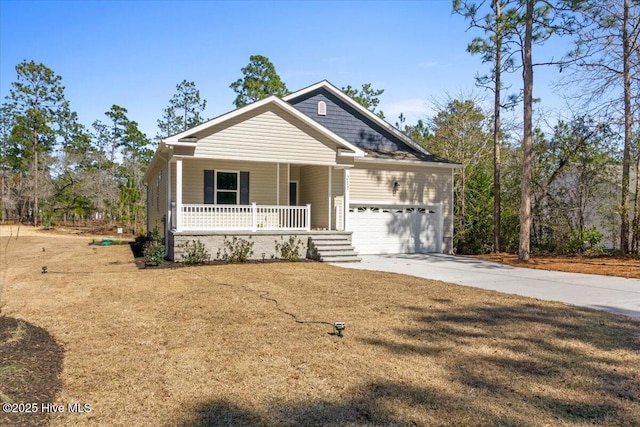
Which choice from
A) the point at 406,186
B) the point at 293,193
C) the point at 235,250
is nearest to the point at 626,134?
the point at 406,186

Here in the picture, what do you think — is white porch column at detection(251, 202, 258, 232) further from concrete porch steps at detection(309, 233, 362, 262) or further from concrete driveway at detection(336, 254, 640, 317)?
concrete driveway at detection(336, 254, 640, 317)

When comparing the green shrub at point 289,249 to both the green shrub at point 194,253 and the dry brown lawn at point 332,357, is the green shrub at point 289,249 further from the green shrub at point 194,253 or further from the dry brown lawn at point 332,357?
the dry brown lawn at point 332,357

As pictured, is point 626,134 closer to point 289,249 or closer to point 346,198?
point 346,198

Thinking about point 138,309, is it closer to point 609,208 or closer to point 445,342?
point 445,342

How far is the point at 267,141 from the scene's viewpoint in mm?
13836

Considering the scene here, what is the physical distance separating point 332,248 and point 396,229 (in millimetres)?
4048

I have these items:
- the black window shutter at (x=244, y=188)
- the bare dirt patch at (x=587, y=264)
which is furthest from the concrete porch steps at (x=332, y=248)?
the bare dirt patch at (x=587, y=264)

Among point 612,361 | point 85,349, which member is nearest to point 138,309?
point 85,349

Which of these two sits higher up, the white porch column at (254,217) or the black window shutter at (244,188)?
the black window shutter at (244,188)

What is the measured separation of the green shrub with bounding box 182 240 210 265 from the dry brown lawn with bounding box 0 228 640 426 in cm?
409

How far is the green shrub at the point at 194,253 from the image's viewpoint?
12461 millimetres

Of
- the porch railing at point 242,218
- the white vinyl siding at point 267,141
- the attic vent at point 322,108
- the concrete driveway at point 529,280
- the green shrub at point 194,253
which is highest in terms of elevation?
the attic vent at point 322,108

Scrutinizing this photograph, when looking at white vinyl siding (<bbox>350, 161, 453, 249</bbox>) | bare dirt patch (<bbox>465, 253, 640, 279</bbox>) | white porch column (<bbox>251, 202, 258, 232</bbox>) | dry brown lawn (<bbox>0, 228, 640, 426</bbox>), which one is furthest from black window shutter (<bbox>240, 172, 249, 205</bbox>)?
bare dirt patch (<bbox>465, 253, 640, 279</bbox>)

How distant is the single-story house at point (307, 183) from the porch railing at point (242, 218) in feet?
0.11
